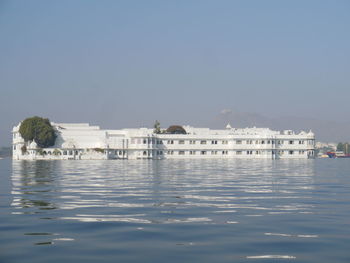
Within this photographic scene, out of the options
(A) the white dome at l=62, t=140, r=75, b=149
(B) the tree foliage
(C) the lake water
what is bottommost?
(C) the lake water

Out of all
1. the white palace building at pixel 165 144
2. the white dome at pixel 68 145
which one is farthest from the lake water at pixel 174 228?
the white dome at pixel 68 145

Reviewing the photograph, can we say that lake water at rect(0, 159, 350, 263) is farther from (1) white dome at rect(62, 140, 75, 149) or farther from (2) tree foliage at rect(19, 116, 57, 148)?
(1) white dome at rect(62, 140, 75, 149)

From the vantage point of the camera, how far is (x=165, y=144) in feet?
371

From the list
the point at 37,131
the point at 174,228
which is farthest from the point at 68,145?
the point at 174,228

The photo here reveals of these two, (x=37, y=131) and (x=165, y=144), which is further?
(x=165, y=144)

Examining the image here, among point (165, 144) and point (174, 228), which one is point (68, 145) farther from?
point (174, 228)

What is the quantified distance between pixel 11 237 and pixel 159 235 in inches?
127

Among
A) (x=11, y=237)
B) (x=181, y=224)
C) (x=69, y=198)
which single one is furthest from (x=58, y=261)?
(x=69, y=198)

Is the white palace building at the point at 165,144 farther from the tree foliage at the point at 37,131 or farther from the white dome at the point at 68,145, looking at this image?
the tree foliage at the point at 37,131

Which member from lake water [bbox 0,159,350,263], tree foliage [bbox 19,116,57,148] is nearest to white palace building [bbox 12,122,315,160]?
tree foliage [bbox 19,116,57,148]

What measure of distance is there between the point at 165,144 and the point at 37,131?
2877 centimetres

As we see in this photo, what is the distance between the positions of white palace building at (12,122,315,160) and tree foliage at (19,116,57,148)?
2.18 meters

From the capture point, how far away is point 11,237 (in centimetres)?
1070

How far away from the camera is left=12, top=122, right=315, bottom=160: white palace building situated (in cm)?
10494
